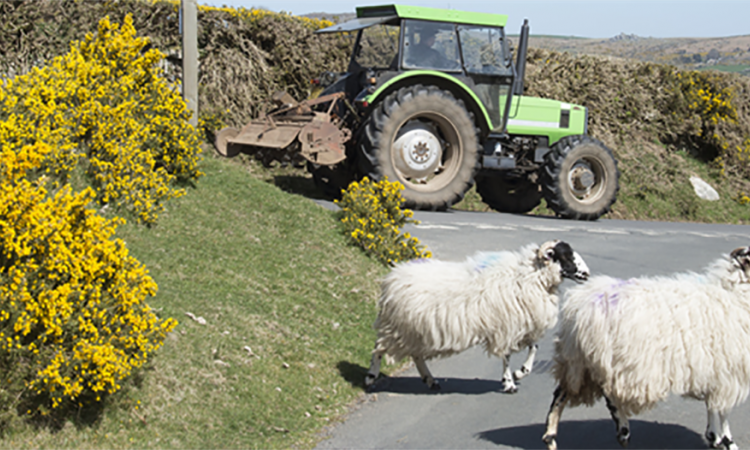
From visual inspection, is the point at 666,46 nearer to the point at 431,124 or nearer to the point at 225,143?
the point at 431,124

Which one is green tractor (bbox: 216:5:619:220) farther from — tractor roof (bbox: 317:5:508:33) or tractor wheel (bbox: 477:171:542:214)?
tractor wheel (bbox: 477:171:542:214)

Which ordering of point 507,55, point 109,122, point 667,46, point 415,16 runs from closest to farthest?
point 109,122 → point 415,16 → point 507,55 → point 667,46

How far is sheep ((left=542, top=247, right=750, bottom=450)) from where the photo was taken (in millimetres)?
4566

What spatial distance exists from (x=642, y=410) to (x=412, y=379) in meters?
2.38

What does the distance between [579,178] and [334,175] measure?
4315 millimetres

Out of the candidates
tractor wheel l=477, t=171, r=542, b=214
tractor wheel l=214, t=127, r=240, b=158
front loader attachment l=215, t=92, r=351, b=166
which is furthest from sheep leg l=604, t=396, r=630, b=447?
tractor wheel l=477, t=171, r=542, b=214

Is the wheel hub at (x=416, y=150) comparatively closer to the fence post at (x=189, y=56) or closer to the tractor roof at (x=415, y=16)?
the tractor roof at (x=415, y=16)

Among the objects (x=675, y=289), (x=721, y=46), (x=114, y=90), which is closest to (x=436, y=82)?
(x=114, y=90)

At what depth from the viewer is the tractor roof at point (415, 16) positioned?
1198 centimetres

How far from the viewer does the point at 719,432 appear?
4.88 metres

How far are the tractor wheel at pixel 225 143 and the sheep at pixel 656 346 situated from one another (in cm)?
781

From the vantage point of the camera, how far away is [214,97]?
14297 millimetres

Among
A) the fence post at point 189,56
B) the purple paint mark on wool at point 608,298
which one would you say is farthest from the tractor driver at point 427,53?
the purple paint mark on wool at point 608,298

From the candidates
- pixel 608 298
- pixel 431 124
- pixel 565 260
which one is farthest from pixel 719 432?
pixel 431 124
